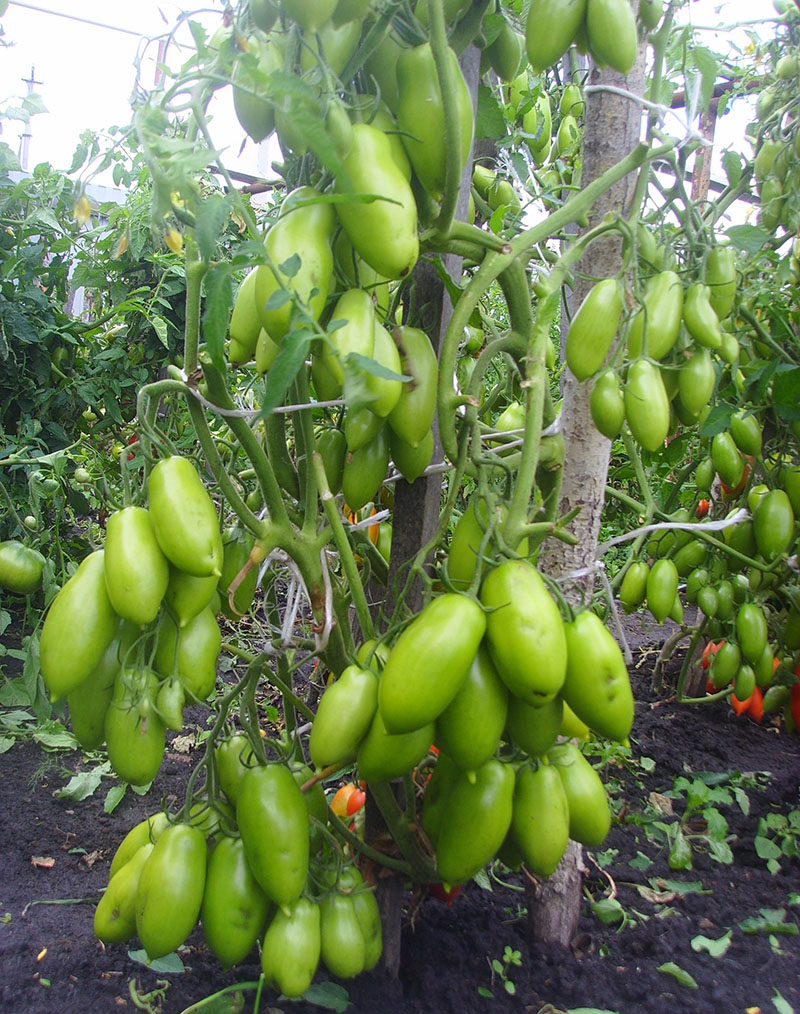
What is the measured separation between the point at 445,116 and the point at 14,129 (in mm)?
5839

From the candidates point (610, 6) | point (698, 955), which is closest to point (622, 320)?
point (610, 6)

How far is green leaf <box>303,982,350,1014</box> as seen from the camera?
1.02 metres

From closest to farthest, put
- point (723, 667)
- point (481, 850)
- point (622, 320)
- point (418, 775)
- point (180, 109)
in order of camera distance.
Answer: point (180, 109) → point (481, 850) → point (622, 320) → point (418, 775) → point (723, 667)

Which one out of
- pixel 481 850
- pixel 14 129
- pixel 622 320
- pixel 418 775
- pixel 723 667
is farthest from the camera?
pixel 14 129

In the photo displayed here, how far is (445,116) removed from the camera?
68 centimetres

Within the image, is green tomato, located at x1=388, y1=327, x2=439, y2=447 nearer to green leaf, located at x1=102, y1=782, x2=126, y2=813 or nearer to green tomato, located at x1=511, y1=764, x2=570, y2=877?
green tomato, located at x1=511, y1=764, x2=570, y2=877

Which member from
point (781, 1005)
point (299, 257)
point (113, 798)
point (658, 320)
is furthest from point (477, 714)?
point (113, 798)

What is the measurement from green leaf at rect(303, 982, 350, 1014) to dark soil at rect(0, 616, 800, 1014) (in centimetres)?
2

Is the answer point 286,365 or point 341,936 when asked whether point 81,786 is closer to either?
point 341,936

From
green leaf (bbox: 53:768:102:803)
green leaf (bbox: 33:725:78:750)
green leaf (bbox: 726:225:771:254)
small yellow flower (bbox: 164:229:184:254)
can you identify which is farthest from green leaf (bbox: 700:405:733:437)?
green leaf (bbox: 33:725:78:750)

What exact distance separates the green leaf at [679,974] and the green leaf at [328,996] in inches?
18.2

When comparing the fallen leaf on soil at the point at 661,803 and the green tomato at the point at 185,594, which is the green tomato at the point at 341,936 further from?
the fallen leaf on soil at the point at 661,803

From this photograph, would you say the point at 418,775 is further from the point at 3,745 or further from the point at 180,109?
the point at 3,745

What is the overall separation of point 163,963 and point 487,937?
465 mm
